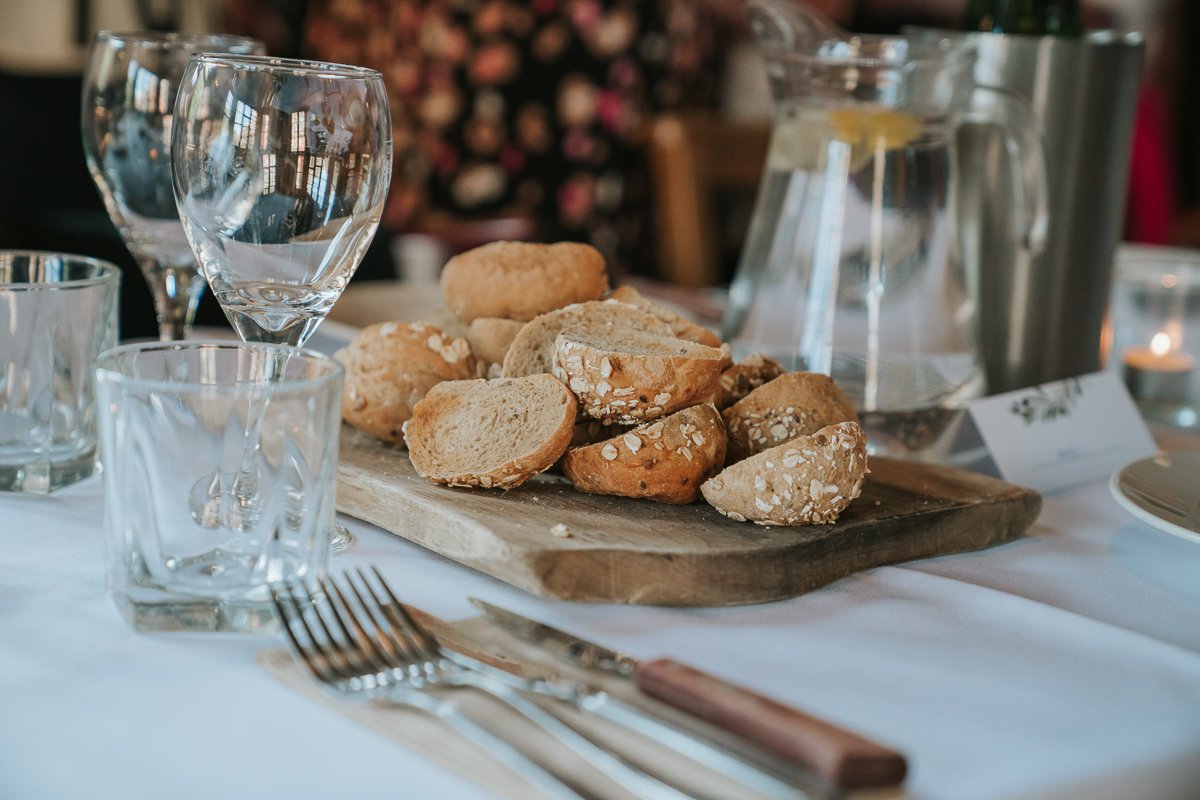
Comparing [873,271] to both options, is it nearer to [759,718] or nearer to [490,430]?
[490,430]

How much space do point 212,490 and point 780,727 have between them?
10.2 inches

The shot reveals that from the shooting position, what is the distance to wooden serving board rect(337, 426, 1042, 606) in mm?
590

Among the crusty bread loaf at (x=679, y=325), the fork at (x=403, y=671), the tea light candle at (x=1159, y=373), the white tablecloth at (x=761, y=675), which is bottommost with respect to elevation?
the white tablecloth at (x=761, y=675)

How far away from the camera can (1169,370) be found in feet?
3.86

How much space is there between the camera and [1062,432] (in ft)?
2.89

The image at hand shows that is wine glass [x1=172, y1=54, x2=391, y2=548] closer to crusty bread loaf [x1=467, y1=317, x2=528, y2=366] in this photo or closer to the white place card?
crusty bread loaf [x1=467, y1=317, x2=528, y2=366]

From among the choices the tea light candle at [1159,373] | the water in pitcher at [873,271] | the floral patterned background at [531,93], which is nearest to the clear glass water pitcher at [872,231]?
the water in pitcher at [873,271]

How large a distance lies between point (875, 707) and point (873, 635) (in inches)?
3.2

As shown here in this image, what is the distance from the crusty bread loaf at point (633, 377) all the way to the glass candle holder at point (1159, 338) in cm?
66

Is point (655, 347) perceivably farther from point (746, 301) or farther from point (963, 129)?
point (963, 129)

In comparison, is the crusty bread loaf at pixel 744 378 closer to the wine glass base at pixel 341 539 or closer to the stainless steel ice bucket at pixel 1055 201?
the wine glass base at pixel 341 539

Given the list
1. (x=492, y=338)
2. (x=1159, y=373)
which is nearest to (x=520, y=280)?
(x=492, y=338)

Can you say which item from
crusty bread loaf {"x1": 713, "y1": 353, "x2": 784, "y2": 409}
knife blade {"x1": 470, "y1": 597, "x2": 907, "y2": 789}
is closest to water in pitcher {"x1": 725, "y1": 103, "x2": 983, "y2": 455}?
crusty bread loaf {"x1": 713, "y1": 353, "x2": 784, "y2": 409}

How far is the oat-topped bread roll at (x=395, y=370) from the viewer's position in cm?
74
